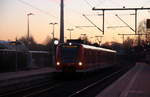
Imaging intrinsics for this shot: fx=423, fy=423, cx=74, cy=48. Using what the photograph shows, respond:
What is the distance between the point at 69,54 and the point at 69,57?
0.26m

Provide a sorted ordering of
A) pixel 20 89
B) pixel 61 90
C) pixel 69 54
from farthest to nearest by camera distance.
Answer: pixel 69 54 < pixel 20 89 < pixel 61 90

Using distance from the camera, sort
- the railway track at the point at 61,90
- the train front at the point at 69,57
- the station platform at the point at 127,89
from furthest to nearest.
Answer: the train front at the point at 69,57
the station platform at the point at 127,89
the railway track at the point at 61,90

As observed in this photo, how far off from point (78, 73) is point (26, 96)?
50.8 ft

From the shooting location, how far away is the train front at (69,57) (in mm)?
34031

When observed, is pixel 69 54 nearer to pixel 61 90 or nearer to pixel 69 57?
pixel 69 57

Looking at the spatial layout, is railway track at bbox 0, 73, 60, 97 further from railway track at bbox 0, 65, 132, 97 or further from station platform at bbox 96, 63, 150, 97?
station platform at bbox 96, 63, 150, 97

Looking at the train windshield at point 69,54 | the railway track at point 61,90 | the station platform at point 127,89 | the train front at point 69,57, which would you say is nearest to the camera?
the railway track at point 61,90

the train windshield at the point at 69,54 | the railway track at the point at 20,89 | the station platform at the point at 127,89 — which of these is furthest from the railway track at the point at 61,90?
the train windshield at the point at 69,54

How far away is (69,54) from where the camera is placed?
34562mm

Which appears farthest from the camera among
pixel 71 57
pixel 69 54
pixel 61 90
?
pixel 69 54

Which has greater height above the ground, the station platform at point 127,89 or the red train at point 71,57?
the red train at point 71,57

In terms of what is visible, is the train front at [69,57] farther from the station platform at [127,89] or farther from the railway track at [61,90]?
the station platform at [127,89]

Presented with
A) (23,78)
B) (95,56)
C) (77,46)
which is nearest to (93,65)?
(95,56)

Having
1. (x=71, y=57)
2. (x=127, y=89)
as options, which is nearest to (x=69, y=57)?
(x=71, y=57)
